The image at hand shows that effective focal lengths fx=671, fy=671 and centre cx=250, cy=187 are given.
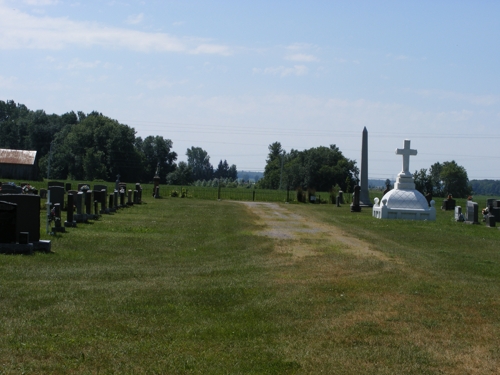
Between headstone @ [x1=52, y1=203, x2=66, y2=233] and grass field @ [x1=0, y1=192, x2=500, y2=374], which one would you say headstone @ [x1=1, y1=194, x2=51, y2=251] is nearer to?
grass field @ [x1=0, y1=192, x2=500, y2=374]

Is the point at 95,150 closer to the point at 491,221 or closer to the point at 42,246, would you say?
the point at 491,221

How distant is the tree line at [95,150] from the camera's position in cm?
9556

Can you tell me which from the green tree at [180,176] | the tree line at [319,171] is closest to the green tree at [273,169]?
the tree line at [319,171]

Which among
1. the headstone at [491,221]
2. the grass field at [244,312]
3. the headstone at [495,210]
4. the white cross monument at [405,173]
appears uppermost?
the white cross monument at [405,173]

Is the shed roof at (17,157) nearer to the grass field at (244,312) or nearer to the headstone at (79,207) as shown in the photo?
the headstone at (79,207)

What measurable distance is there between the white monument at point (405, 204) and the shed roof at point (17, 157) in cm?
5431

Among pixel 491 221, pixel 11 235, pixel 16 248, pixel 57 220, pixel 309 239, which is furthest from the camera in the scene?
pixel 491 221

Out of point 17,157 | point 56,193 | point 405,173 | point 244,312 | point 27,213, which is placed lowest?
point 244,312

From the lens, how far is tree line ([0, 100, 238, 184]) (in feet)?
314

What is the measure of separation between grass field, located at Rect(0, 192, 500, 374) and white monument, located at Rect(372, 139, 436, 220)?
1627 centimetres

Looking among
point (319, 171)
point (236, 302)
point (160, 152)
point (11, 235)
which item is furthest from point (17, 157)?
point (236, 302)

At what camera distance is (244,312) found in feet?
28.8

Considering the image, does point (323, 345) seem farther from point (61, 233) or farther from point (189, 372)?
point (61, 233)

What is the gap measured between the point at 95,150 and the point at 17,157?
19.4m
